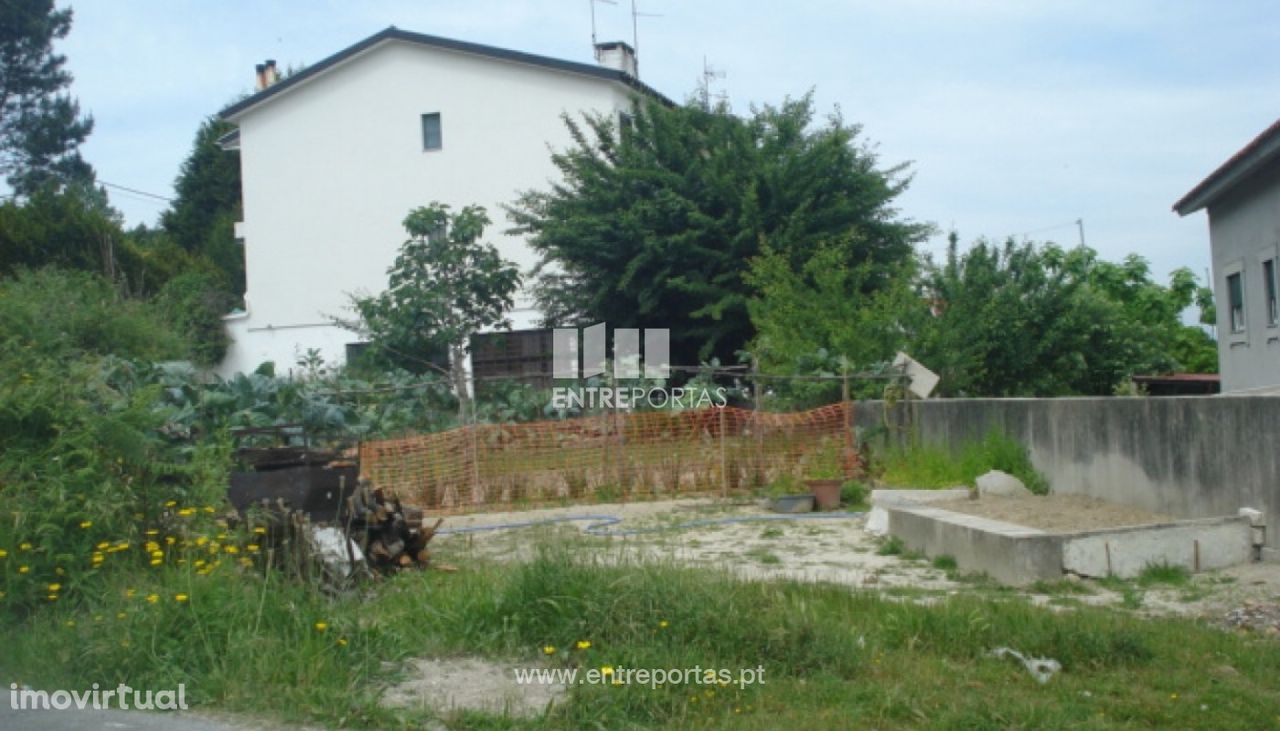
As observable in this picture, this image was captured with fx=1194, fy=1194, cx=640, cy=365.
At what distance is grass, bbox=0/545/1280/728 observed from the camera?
5.91 metres

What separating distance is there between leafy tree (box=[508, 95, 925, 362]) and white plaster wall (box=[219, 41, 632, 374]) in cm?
378

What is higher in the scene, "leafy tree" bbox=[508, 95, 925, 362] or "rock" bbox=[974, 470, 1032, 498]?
"leafy tree" bbox=[508, 95, 925, 362]

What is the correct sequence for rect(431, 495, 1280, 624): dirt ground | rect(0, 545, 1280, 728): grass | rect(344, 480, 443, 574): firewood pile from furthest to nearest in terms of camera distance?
rect(344, 480, 443, 574): firewood pile
rect(431, 495, 1280, 624): dirt ground
rect(0, 545, 1280, 728): grass

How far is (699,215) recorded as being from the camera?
2444cm

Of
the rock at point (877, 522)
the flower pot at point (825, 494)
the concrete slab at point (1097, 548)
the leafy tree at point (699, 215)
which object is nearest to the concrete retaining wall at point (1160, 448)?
the concrete slab at point (1097, 548)

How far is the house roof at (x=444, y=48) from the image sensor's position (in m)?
29.6

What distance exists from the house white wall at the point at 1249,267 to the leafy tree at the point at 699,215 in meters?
6.03

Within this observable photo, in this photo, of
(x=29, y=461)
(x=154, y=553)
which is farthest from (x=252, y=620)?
(x=29, y=461)

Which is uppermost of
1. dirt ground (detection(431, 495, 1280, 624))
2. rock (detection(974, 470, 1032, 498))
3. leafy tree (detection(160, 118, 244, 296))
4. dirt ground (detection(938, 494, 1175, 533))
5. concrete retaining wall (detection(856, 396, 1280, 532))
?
leafy tree (detection(160, 118, 244, 296))

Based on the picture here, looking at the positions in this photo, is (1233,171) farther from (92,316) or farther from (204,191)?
(204,191)

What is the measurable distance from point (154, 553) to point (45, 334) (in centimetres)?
972

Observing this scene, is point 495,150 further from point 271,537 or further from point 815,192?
point 271,537

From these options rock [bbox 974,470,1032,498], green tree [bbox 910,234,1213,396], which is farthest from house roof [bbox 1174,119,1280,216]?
rock [bbox 974,470,1032,498]

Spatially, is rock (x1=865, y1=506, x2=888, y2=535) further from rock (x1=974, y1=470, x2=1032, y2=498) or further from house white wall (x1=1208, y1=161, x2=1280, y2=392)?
house white wall (x1=1208, y1=161, x2=1280, y2=392)
